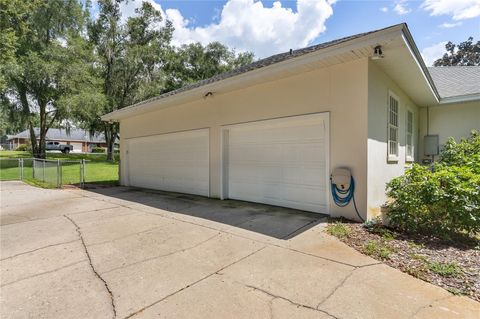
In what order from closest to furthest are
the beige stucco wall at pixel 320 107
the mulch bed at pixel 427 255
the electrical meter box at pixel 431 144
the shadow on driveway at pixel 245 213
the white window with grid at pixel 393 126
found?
the mulch bed at pixel 427 255, the shadow on driveway at pixel 245 213, the beige stucco wall at pixel 320 107, the white window with grid at pixel 393 126, the electrical meter box at pixel 431 144

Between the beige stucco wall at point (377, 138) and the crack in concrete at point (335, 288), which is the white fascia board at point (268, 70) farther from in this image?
the crack in concrete at point (335, 288)

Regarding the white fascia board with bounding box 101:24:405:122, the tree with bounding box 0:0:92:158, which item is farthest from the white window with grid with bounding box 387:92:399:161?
the tree with bounding box 0:0:92:158

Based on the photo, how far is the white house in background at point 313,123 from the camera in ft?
16.8

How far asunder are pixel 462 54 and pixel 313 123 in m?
37.2

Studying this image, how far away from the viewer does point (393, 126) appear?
6.66m

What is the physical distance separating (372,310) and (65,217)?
237 inches

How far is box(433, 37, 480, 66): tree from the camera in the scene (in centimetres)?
3062

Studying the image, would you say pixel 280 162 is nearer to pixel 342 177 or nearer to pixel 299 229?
pixel 342 177

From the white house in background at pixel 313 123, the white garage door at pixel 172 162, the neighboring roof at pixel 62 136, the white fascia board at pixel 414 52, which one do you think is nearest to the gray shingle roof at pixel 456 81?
the white house in background at pixel 313 123

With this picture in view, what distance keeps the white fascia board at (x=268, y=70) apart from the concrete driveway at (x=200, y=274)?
10.1ft

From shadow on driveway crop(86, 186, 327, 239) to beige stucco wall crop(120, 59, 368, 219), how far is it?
2.22 ft

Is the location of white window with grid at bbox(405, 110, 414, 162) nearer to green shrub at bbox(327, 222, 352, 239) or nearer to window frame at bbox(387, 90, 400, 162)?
window frame at bbox(387, 90, 400, 162)

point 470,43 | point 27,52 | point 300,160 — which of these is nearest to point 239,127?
point 300,160

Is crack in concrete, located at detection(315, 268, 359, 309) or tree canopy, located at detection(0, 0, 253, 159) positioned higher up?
tree canopy, located at detection(0, 0, 253, 159)
